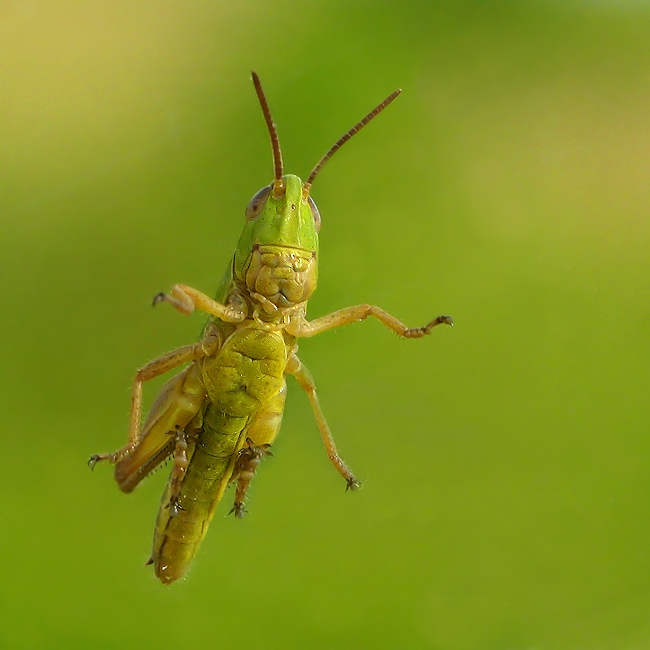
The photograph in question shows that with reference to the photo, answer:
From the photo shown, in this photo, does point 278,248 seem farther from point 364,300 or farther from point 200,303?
point 364,300

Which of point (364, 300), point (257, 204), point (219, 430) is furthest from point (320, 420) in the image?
point (364, 300)

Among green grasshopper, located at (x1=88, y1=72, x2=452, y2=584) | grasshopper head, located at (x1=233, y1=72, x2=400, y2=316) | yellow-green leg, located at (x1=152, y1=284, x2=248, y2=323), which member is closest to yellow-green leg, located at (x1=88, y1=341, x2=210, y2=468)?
green grasshopper, located at (x1=88, y1=72, x2=452, y2=584)

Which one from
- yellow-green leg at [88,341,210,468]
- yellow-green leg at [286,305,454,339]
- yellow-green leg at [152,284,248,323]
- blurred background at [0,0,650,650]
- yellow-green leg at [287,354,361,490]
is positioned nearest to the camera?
yellow-green leg at [152,284,248,323]

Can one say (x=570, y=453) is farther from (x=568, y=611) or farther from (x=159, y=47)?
(x=159, y=47)

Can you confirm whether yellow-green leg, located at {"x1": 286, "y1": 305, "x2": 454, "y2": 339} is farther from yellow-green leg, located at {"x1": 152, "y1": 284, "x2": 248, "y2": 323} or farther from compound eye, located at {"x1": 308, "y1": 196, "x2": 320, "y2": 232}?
compound eye, located at {"x1": 308, "y1": 196, "x2": 320, "y2": 232}

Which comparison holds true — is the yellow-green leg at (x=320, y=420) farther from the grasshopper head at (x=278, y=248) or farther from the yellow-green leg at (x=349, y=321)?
the grasshopper head at (x=278, y=248)

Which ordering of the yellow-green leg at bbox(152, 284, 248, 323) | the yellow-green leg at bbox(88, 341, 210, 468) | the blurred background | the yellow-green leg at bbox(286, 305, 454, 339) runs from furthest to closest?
1. the blurred background
2. the yellow-green leg at bbox(286, 305, 454, 339)
3. the yellow-green leg at bbox(88, 341, 210, 468)
4. the yellow-green leg at bbox(152, 284, 248, 323)

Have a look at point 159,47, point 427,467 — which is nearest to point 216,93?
point 159,47
